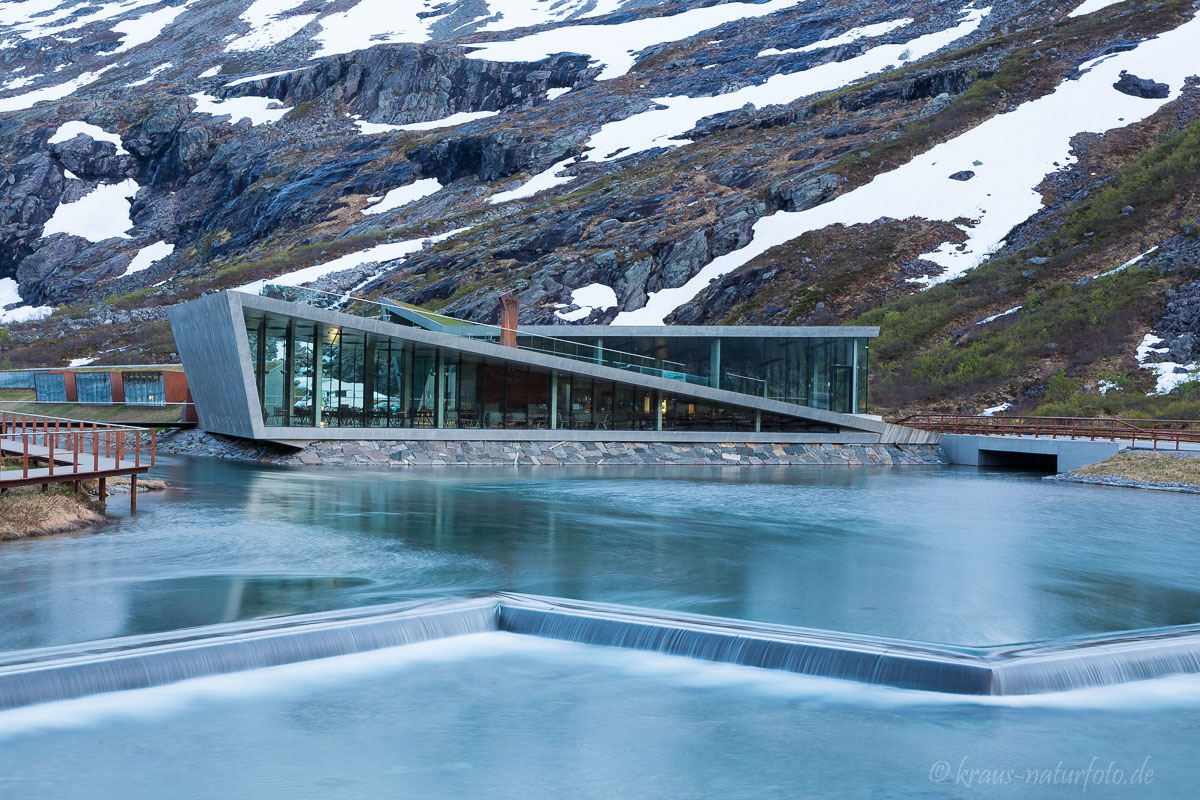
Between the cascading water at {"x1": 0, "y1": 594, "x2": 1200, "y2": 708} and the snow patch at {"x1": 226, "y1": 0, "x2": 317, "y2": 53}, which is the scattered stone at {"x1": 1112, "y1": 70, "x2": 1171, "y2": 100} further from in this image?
the snow patch at {"x1": 226, "y1": 0, "x2": 317, "y2": 53}

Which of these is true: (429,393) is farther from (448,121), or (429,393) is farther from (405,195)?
(448,121)

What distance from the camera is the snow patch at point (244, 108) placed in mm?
131625

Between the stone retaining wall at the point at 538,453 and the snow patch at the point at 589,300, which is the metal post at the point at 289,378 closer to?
the stone retaining wall at the point at 538,453

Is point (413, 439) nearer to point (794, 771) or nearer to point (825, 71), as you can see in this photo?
point (794, 771)

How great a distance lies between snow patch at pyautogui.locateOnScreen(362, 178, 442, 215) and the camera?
361ft

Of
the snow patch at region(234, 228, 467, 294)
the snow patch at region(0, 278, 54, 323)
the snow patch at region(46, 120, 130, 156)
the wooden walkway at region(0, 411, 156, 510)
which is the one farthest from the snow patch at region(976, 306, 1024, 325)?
the snow patch at region(46, 120, 130, 156)

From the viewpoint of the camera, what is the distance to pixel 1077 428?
4269 cm

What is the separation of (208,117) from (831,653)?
444 ft

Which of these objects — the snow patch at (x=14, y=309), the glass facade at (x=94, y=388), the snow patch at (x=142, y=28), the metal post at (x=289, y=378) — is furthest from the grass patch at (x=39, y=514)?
the snow patch at (x=142, y=28)

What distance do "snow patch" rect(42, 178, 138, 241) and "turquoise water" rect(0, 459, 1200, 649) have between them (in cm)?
10094

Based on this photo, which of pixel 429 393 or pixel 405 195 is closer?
pixel 429 393

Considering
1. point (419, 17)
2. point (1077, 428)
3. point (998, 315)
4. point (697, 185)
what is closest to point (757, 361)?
point (1077, 428)

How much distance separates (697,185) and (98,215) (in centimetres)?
7076

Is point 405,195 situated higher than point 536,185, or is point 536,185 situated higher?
point 536,185
